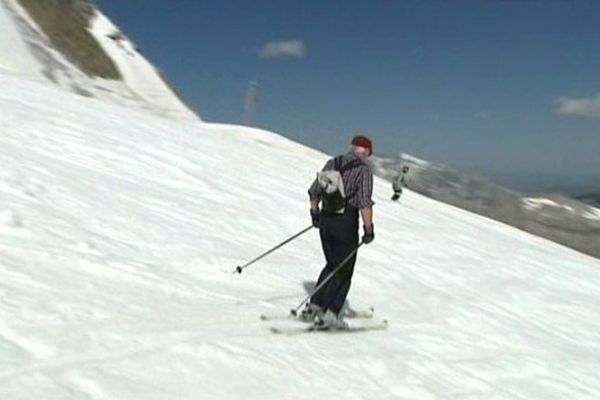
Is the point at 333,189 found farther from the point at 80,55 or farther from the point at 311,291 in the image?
the point at 80,55

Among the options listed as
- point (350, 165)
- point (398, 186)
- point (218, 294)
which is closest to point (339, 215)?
point (350, 165)

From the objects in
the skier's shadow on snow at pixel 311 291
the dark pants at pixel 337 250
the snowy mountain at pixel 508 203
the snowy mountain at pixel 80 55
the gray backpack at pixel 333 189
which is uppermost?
the snowy mountain at pixel 80 55

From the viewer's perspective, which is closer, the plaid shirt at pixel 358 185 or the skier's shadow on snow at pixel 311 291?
the plaid shirt at pixel 358 185

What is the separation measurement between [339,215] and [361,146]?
77cm

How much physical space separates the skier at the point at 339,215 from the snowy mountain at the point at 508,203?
2633 cm

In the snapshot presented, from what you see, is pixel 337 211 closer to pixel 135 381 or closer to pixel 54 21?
pixel 135 381

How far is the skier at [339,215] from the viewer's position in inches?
277

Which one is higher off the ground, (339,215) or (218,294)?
(339,215)

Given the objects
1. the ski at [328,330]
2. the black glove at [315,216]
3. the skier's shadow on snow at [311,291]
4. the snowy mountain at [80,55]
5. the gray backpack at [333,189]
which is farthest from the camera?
the snowy mountain at [80,55]

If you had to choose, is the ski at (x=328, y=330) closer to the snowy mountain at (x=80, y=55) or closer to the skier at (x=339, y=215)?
the skier at (x=339, y=215)

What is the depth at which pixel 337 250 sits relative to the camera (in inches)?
283

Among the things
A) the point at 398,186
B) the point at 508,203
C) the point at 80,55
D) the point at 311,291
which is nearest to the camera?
the point at 311,291

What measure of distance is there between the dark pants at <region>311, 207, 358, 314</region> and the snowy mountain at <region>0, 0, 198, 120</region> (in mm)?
26740

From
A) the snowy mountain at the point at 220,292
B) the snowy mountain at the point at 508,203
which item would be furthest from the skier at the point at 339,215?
the snowy mountain at the point at 508,203
